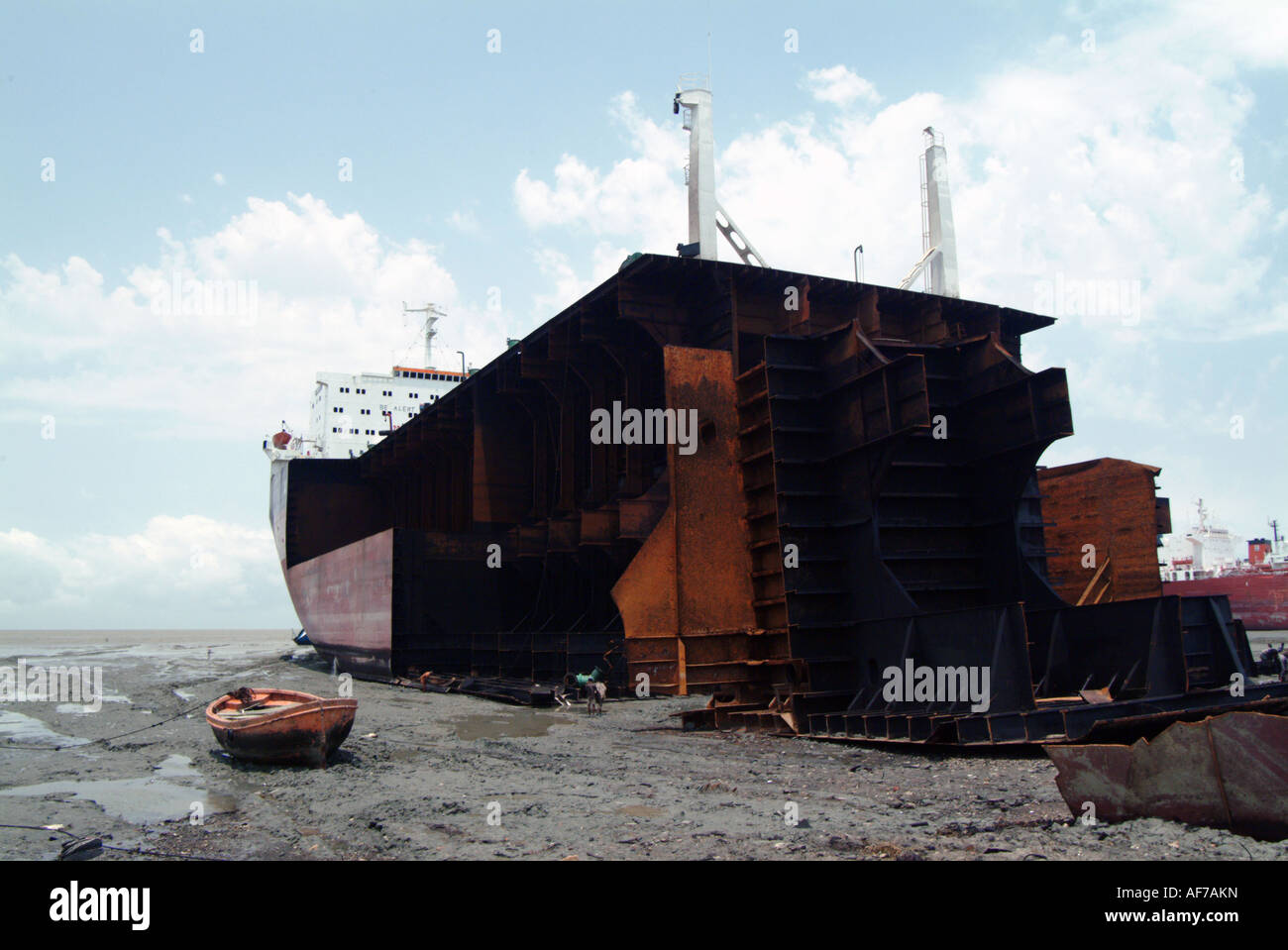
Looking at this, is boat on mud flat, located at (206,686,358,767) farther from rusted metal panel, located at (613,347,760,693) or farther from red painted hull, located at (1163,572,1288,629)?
red painted hull, located at (1163,572,1288,629)

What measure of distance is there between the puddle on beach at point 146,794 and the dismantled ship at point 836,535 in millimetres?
5411

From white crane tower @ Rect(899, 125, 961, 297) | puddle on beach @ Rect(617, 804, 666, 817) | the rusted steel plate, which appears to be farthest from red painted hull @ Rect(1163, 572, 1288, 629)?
puddle on beach @ Rect(617, 804, 666, 817)

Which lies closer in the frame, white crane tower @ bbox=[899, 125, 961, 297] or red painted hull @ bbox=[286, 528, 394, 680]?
red painted hull @ bbox=[286, 528, 394, 680]

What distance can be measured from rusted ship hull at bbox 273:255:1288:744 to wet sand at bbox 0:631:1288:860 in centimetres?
102

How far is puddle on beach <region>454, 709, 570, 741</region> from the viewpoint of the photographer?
41.1 feet

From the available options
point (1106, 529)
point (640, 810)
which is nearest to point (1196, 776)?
point (640, 810)

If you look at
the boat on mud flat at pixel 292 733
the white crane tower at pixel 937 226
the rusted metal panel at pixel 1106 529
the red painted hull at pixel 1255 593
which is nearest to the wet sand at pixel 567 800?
the boat on mud flat at pixel 292 733

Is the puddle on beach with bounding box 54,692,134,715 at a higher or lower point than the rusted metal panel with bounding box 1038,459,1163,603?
lower

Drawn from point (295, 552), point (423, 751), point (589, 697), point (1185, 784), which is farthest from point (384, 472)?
point (1185, 784)

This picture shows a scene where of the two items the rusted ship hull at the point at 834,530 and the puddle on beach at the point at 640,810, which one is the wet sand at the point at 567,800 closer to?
the puddle on beach at the point at 640,810

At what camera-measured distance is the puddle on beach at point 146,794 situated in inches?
312

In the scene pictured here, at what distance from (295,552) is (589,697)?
23044 millimetres
